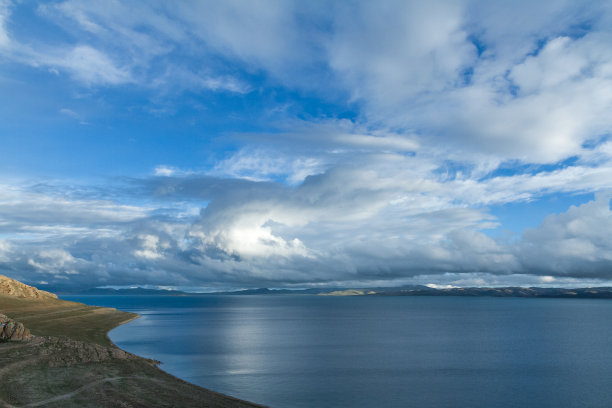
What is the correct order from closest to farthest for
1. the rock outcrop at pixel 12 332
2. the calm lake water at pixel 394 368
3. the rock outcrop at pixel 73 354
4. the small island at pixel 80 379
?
the small island at pixel 80 379 → the calm lake water at pixel 394 368 → the rock outcrop at pixel 73 354 → the rock outcrop at pixel 12 332

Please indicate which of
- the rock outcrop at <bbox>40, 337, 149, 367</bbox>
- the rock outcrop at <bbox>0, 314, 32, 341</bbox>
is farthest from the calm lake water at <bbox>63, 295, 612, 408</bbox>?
the rock outcrop at <bbox>0, 314, 32, 341</bbox>

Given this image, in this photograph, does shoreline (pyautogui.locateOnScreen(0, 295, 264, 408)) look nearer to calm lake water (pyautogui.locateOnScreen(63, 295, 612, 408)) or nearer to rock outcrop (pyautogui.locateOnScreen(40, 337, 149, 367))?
rock outcrop (pyautogui.locateOnScreen(40, 337, 149, 367))

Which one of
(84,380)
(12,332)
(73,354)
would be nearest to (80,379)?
(84,380)

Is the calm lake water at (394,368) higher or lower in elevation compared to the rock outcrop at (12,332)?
lower

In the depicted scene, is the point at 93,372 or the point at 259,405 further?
the point at 93,372

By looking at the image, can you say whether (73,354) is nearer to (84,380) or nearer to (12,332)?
(84,380)

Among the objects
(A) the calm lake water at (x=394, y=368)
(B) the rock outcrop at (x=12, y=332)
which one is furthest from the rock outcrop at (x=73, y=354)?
(A) the calm lake water at (x=394, y=368)

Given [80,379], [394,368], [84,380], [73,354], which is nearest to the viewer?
[84,380]

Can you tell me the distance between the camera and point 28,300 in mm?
189250

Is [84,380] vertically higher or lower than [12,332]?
lower

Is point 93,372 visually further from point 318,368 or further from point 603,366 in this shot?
point 603,366

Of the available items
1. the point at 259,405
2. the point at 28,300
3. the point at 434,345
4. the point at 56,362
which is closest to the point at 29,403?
the point at 56,362

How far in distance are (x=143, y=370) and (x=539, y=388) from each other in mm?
68637

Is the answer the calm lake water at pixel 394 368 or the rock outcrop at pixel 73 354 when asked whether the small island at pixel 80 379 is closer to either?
the rock outcrop at pixel 73 354
